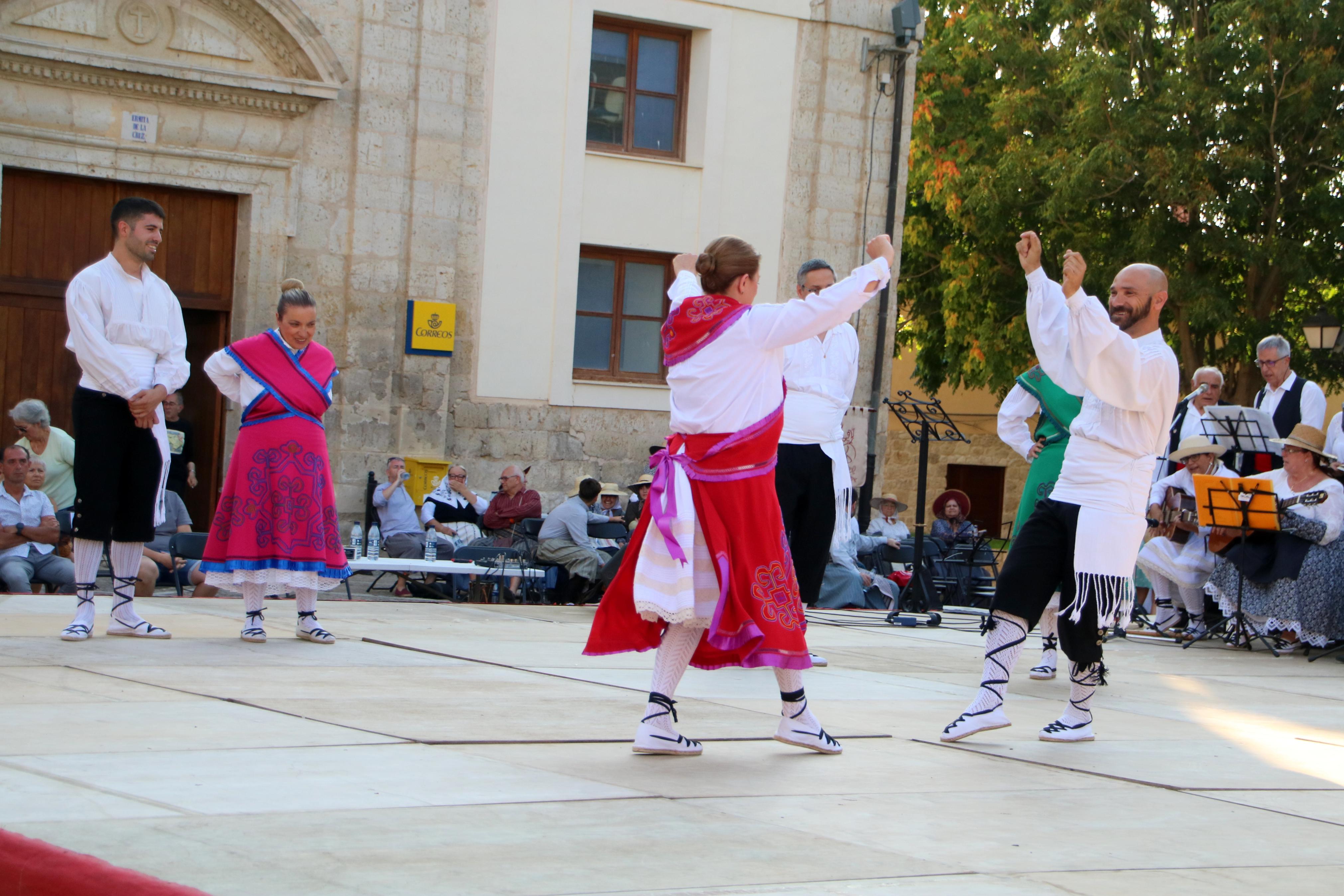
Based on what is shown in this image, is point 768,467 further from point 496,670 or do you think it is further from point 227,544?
point 227,544

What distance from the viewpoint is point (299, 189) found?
618 inches

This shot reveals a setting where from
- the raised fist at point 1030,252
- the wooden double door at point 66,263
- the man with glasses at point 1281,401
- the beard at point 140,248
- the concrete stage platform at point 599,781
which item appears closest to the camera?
the concrete stage platform at point 599,781

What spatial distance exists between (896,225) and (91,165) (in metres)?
9.19

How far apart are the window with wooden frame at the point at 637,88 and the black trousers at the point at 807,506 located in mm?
10231

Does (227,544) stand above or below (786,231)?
below

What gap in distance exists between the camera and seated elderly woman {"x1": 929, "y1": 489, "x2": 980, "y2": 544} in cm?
1755

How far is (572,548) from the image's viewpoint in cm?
1330

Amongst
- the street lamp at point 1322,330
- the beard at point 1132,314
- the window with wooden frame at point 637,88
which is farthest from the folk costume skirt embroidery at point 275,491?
the street lamp at point 1322,330

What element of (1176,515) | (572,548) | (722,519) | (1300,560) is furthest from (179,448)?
(722,519)

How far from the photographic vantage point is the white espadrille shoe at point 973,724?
19.3 ft

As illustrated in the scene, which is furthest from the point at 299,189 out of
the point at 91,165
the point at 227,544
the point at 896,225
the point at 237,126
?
the point at 227,544

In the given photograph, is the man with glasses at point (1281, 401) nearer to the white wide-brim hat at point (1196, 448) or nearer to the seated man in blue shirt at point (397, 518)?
the white wide-brim hat at point (1196, 448)

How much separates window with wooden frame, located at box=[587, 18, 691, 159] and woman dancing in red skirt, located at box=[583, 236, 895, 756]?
12345mm

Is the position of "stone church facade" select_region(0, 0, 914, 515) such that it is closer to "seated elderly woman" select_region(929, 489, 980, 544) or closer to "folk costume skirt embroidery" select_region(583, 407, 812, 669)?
"seated elderly woman" select_region(929, 489, 980, 544)
